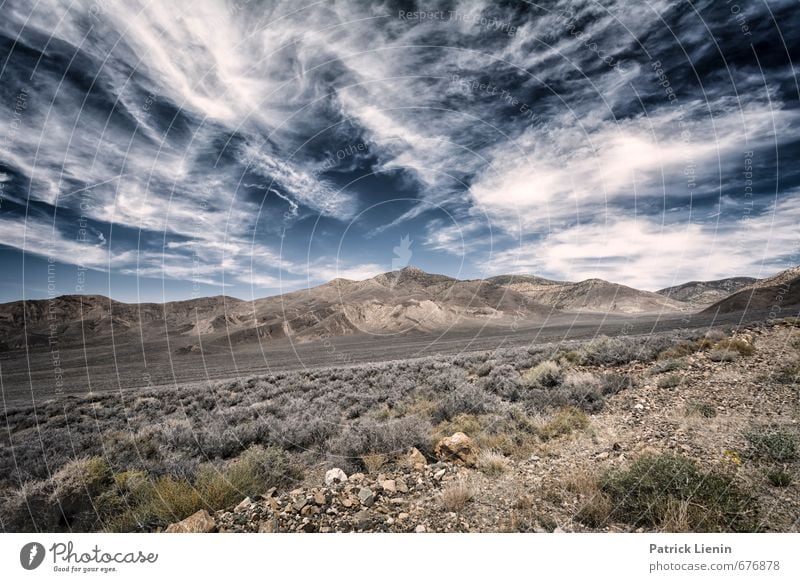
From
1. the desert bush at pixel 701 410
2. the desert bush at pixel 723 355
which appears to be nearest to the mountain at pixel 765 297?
the desert bush at pixel 723 355

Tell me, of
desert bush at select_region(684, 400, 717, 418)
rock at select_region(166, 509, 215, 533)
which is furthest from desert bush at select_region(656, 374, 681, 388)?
rock at select_region(166, 509, 215, 533)

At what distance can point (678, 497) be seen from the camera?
3.59 meters

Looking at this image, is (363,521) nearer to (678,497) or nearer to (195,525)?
(195,525)

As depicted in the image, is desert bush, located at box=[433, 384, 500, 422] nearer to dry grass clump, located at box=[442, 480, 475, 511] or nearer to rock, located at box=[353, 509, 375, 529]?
dry grass clump, located at box=[442, 480, 475, 511]

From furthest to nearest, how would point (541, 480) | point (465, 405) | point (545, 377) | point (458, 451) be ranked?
point (545, 377)
point (465, 405)
point (458, 451)
point (541, 480)

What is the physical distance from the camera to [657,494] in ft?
11.8

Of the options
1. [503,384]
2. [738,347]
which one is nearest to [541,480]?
[503,384]

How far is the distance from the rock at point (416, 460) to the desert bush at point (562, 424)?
2233 millimetres

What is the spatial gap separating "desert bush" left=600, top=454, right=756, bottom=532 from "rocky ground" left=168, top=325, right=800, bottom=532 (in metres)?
0.18

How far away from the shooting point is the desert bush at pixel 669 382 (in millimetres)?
7633

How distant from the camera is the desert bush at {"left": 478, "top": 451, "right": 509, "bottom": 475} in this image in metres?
4.75

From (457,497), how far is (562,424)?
3121 mm

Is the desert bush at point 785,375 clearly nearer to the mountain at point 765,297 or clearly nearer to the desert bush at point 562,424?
the desert bush at point 562,424

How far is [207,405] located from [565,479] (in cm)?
1194
